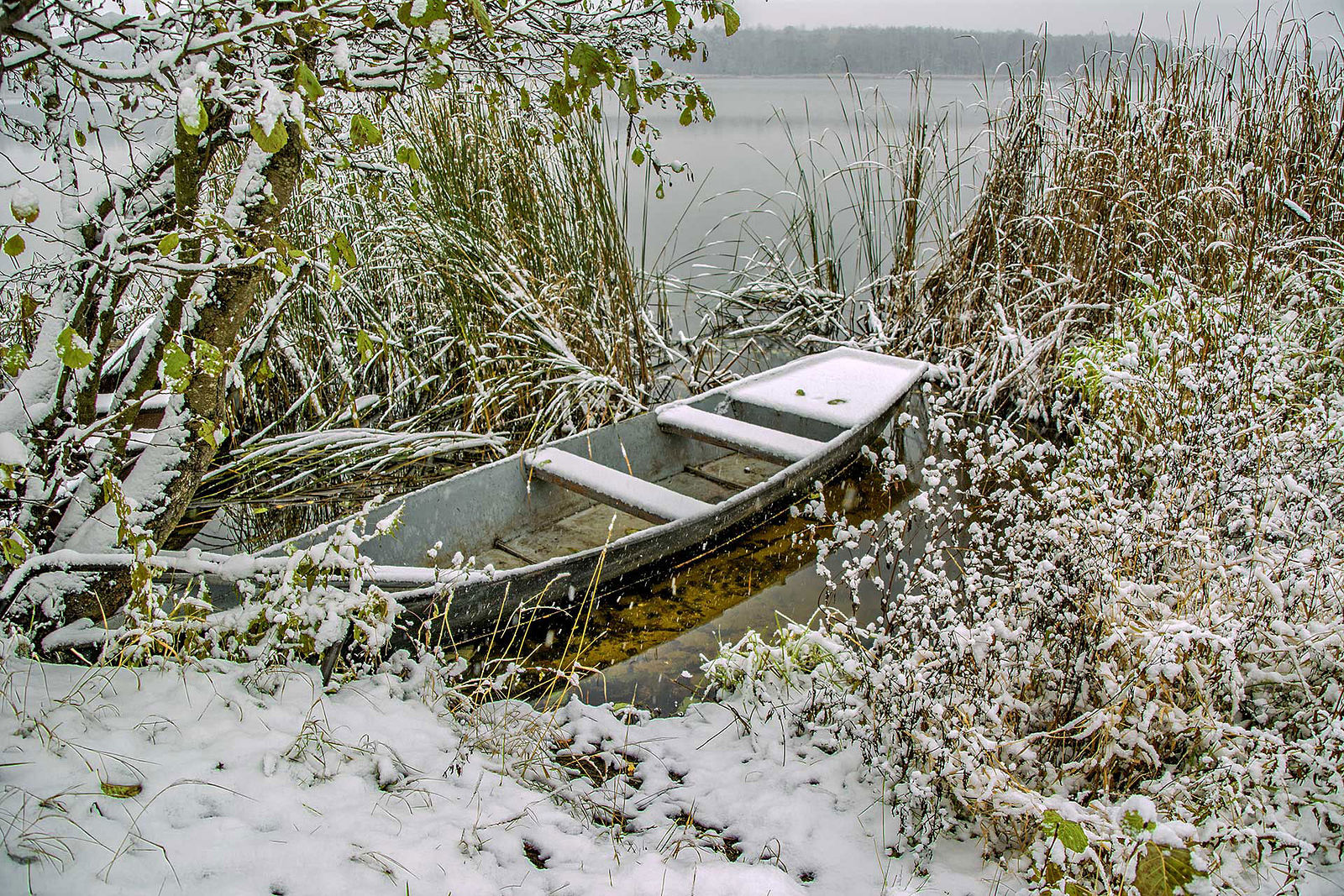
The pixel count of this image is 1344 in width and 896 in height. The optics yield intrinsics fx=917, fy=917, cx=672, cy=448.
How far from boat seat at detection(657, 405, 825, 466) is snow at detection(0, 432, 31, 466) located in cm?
221

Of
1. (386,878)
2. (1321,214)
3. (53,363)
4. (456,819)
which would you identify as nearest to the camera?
(386,878)

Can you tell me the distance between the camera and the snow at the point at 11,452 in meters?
1.38

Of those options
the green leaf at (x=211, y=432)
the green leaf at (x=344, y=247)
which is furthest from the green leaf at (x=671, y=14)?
the green leaf at (x=211, y=432)

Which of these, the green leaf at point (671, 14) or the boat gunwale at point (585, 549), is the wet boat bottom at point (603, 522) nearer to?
the boat gunwale at point (585, 549)

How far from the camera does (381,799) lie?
4.81 ft

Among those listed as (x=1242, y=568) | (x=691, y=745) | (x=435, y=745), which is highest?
(x=1242, y=568)

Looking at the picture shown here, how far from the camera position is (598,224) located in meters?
3.82

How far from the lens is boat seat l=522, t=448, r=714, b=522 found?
273 cm

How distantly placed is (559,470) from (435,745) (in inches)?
51.7

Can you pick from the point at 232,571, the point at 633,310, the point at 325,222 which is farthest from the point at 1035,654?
the point at 325,222

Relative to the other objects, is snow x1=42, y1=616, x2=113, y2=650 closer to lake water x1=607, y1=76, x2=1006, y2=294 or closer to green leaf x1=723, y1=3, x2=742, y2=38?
green leaf x1=723, y1=3, x2=742, y2=38

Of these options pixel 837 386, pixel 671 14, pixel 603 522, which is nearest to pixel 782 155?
pixel 837 386

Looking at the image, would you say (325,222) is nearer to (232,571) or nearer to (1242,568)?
(232,571)

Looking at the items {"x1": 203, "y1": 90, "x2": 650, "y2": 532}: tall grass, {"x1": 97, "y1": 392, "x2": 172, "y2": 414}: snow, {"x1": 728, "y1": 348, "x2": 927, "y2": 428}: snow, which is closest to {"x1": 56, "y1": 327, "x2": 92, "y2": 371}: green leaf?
{"x1": 97, "y1": 392, "x2": 172, "y2": 414}: snow
